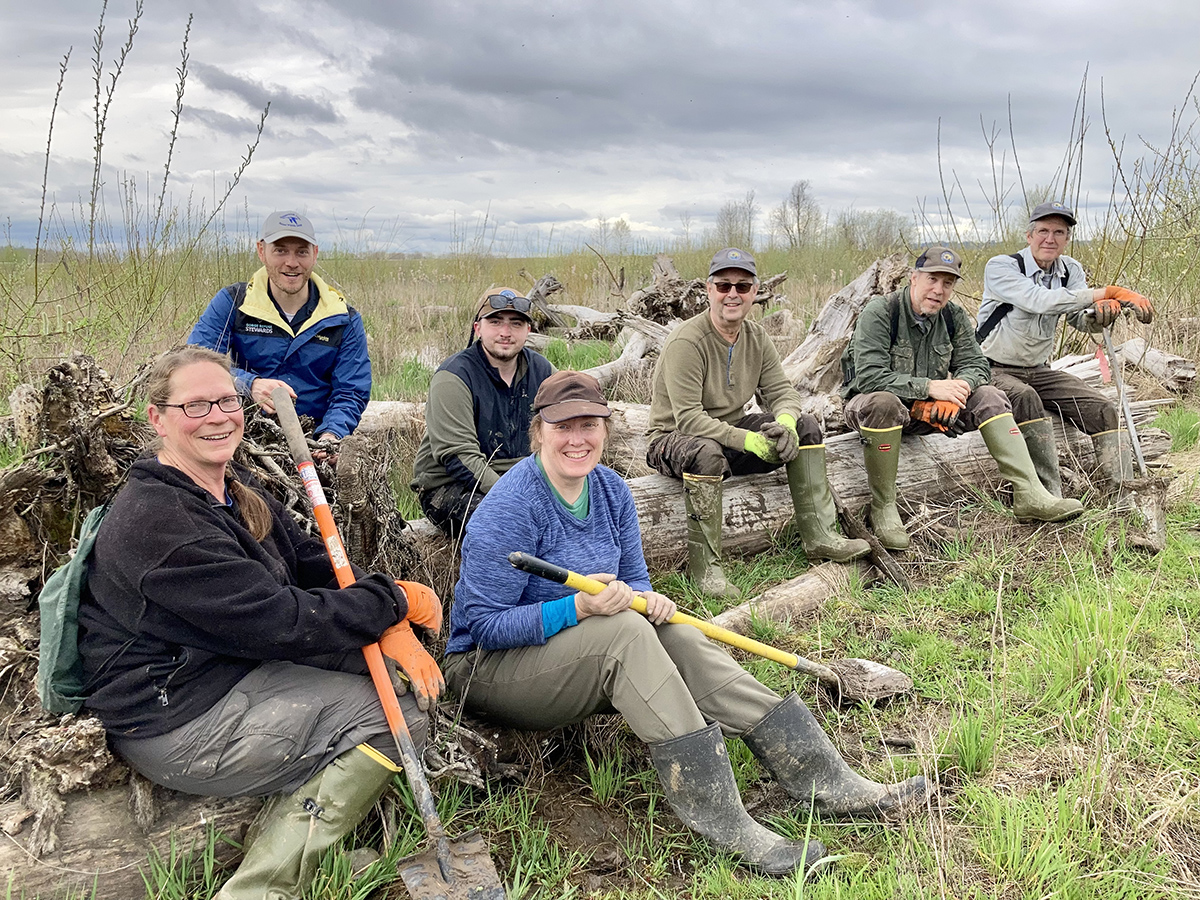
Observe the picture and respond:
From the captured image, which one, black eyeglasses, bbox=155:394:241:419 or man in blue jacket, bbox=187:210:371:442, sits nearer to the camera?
black eyeglasses, bbox=155:394:241:419

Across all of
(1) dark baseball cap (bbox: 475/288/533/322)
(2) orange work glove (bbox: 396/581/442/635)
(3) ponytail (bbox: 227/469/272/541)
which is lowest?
(2) orange work glove (bbox: 396/581/442/635)

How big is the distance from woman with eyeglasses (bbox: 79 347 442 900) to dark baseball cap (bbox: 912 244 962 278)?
3976 mm

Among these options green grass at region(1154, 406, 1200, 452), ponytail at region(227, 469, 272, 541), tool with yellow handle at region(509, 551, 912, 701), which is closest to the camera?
ponytail at region(227, 469, 272, 541)

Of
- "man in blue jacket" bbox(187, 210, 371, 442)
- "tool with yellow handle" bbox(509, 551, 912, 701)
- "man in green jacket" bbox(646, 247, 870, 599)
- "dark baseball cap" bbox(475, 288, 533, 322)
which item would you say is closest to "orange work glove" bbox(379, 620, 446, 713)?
"tool with yellow handle" bbox(509, 551, 912, 701)

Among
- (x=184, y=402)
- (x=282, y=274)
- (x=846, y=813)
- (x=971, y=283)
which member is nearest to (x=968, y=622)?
(x=846, y=813)

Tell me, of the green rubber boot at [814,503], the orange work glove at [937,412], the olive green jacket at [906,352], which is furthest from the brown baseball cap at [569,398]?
the orange work glove at [937,412]

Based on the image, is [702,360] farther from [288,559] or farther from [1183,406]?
[1183,406]

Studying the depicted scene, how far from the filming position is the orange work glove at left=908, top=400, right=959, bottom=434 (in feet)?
16.5

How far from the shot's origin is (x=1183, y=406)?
759cm

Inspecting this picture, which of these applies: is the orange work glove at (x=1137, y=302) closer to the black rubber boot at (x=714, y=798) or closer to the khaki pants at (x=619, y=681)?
Answer: the khaki pants at (x=619, y=681)

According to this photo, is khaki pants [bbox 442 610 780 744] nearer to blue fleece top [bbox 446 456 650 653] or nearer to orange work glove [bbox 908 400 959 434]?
blue fleece top [bbox 446 456 650 653]

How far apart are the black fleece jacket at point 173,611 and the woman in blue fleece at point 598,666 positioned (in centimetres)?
67

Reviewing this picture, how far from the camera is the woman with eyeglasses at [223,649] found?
7.31 ft

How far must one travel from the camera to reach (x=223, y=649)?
2.34 meters
